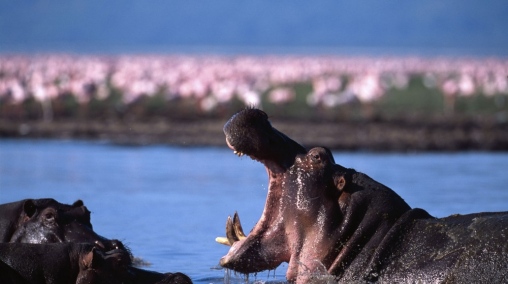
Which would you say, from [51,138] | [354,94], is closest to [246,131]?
[51,138]

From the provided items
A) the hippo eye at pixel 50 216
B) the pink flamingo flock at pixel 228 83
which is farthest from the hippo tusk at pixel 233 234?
the pink flamingo flock at pixel 228 83

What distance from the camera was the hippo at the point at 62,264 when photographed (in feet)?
20.7

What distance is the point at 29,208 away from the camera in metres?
7.36

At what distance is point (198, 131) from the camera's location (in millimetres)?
21500

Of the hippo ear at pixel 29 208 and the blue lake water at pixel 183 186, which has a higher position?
the blue lake water at pixel 183 186

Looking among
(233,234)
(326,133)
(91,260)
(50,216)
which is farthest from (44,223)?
(326,133)

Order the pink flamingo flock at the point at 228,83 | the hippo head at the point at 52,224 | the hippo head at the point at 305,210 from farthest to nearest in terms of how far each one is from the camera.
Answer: the pink flamingo flock at the point at 228,83
the hippo head at the point at 52,224
the hippo head at the point at 305,210

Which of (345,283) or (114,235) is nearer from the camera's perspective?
(345,283)

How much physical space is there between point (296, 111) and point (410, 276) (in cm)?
2135

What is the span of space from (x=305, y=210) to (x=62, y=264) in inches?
51.2

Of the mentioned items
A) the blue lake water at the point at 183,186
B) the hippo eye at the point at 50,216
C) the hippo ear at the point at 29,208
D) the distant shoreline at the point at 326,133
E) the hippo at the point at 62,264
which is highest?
the distant shoreline at the point at 326,133

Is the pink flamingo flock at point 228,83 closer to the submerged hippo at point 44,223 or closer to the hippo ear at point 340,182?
the submerged hippo at point 44,223

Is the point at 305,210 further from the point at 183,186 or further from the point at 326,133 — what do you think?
the point at 326,133

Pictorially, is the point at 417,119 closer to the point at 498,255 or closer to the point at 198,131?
the point at 198,131
